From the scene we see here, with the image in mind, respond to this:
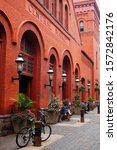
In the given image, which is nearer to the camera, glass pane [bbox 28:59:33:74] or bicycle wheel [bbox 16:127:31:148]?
bicycle wheel [bbox 16:127:31:148]

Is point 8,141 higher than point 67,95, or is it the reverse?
point 67,95

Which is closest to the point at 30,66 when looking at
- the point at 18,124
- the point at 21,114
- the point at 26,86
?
the point at 26,86

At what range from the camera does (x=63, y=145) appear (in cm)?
854

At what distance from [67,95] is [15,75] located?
12059 millimetres

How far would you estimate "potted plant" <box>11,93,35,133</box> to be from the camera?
1056cm

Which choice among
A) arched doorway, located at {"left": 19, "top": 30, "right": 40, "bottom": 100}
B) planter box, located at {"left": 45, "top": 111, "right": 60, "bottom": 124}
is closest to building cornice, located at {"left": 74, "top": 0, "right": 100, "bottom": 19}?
arched doorway, located at {"left": 19, "top": 30, "right": 40, "bottom": 100}

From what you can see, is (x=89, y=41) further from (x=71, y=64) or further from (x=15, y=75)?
(x=15, y=75)

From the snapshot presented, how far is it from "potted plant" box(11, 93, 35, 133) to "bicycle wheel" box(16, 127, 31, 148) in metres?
1.78

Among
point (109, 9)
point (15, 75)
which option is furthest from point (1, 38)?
point (109, 9)

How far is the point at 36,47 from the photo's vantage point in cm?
1512

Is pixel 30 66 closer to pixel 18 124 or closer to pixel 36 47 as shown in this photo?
pixel 36 47

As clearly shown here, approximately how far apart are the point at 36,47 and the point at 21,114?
215 inches

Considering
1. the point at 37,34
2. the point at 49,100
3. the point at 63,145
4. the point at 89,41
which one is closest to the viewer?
the point at 63,145

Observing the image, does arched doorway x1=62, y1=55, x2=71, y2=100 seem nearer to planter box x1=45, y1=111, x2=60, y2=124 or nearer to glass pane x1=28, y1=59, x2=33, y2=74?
planter box x1=45, y1=111, x2=60, y2=124
